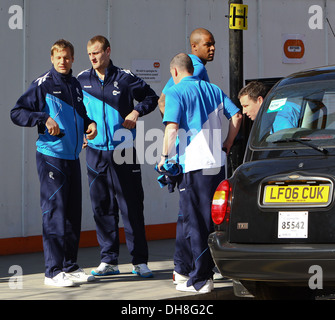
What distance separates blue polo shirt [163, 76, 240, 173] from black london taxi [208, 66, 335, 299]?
41.1 inches

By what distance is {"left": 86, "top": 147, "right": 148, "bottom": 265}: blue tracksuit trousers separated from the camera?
350 inches

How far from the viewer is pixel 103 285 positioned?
327 inches

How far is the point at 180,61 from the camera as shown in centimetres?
805

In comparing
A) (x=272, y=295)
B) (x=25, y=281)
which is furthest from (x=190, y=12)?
(x=272, y=295)

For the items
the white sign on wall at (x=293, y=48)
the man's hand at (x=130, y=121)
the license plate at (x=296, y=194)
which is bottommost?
the license plate at (x=296, y=194)

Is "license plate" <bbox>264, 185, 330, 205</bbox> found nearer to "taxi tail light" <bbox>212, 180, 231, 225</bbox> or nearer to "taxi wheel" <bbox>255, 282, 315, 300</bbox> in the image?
"taxi tail light" <bbox>212, 180, 231, 225</bbox>

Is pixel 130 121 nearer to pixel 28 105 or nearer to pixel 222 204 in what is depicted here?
pixel 28 105

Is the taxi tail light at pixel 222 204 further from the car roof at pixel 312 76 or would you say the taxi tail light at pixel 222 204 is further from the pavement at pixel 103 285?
the pavement at pixel 103 285

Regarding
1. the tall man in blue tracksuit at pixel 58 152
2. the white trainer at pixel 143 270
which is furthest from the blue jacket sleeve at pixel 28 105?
the white trainer at pixel 143 270

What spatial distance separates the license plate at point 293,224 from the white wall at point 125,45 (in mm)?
5882

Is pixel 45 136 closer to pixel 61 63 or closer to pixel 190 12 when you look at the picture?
pixel 61 63

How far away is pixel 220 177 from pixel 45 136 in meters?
1.77

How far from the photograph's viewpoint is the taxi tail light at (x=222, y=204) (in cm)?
624
